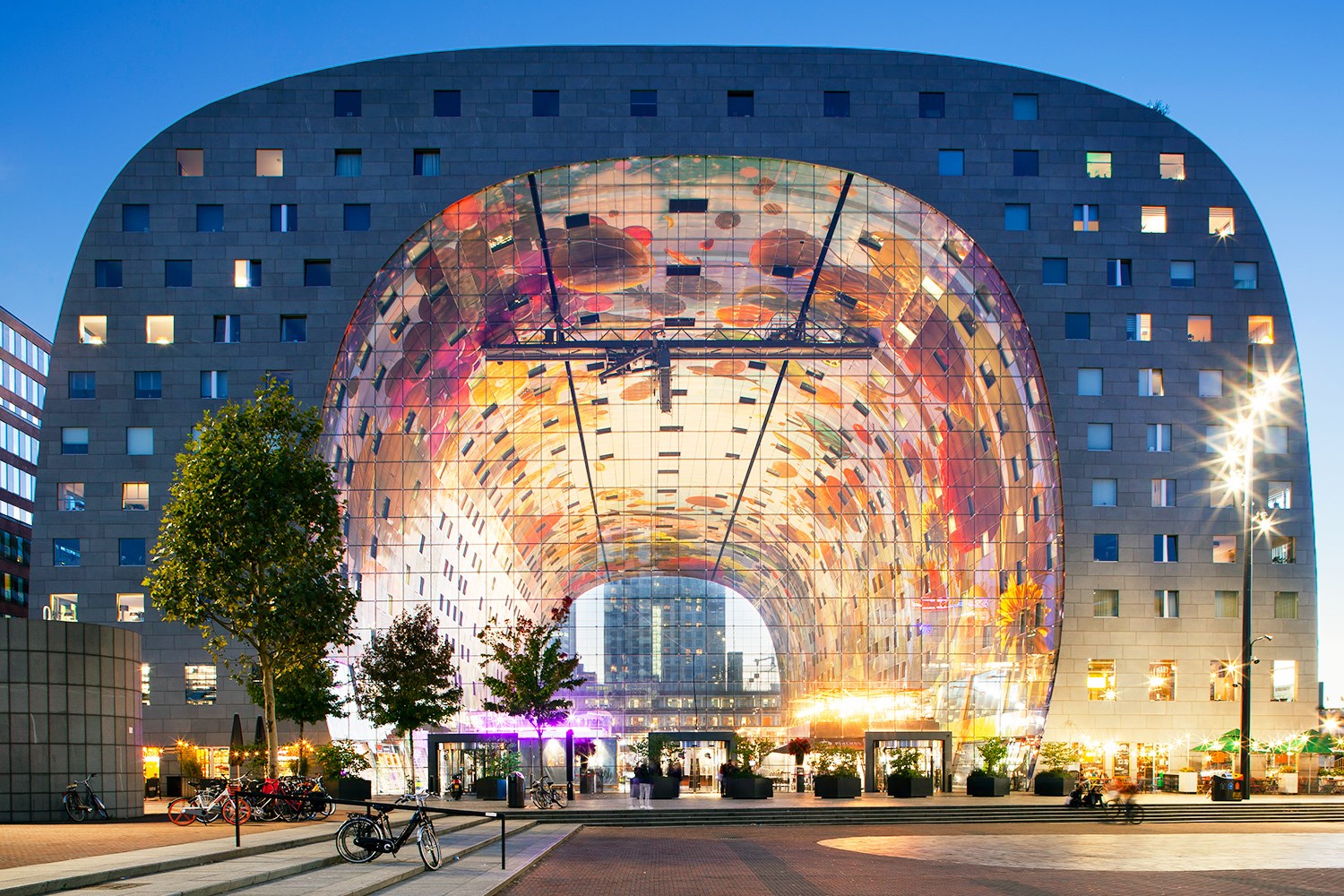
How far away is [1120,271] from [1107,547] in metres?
9.48

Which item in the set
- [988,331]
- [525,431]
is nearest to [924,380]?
[988,331]

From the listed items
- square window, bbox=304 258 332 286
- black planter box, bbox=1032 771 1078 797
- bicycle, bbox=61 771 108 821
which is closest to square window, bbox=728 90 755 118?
square window, bbox=304 258 332 286

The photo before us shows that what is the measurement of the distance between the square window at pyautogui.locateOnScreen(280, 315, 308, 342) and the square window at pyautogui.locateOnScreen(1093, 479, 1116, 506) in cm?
2733

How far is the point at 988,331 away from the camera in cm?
4984

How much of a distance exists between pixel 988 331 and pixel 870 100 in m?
8.95

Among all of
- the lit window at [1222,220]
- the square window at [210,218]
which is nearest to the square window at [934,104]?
the lit window at [1222,220]

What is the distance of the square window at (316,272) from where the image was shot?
158 feet

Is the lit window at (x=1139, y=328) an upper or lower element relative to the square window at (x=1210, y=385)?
upper

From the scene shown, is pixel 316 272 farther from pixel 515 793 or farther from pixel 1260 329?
pixel 1260 329

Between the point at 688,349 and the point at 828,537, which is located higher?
the point at 688,349

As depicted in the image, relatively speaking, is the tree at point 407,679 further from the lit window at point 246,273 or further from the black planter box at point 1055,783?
the black planter box at point 1055,783

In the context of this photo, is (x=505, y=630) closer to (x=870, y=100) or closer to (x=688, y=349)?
(x=688, y=349)

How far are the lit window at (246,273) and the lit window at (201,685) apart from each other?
12.8 m

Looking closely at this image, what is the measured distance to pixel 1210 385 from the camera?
49.6 m
